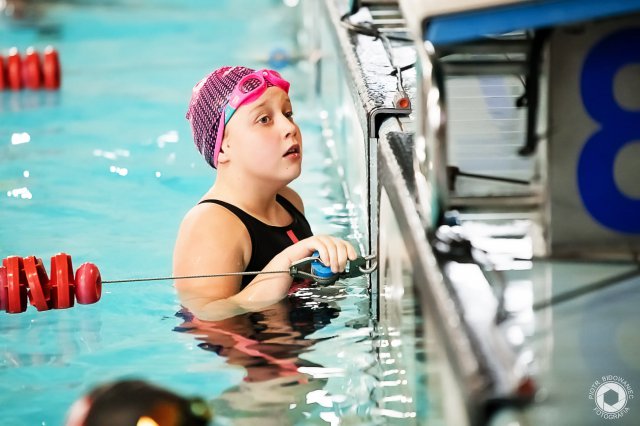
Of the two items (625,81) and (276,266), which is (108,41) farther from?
(625,81)

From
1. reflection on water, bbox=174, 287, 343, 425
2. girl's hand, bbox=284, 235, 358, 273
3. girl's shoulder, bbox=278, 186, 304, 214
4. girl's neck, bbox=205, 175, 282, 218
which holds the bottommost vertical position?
reflection on water, bbox=174, 287, 343, 425

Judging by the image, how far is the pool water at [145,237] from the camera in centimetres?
315

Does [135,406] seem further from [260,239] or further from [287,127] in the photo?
[287,127]

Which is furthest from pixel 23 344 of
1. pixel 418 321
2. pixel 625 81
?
pixel 625 81

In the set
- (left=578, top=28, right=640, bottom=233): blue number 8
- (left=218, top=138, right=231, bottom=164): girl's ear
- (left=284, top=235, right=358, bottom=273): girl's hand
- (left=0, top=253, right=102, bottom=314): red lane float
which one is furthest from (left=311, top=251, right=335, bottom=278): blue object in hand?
(left=578, top=28, right=640, bottom=233): blue number 8

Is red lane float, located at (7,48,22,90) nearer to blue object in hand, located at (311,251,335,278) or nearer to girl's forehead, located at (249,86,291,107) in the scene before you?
girl's forehead, located at (249,86,291,107)

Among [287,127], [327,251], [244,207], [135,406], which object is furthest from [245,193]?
[135,406]

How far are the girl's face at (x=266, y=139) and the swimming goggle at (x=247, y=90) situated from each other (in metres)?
0.02

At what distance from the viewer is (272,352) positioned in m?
3.24

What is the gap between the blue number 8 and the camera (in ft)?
7.87

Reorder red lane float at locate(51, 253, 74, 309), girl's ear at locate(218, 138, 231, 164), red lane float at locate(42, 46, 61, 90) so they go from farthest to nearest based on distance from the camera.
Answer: red lane float at locate(42, 46, 61, 90) < girl's ear at locate(218, 138, 231, 164) < red lane float at locate(51, 253, 74, 309)

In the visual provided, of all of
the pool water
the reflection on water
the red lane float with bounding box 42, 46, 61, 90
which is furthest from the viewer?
the red lane float with bounding box 42, 46, 61, 90

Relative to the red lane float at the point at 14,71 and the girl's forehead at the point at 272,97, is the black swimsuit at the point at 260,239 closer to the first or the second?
the girl's forehead at the point at 272,97

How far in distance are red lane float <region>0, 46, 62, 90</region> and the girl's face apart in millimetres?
4103
